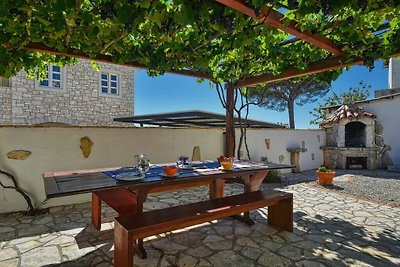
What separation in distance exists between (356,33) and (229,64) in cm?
218

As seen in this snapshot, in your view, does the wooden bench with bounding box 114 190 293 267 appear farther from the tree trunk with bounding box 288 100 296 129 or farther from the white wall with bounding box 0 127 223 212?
the tree trunk with bounding box 288 100 296 129

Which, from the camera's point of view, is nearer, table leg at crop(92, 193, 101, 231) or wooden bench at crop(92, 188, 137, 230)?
wooden bench at crop(92, 188, 137, 230)

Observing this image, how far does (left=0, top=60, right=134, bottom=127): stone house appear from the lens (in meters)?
8.94

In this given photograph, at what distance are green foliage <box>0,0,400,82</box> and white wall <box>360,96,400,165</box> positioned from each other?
7.30 metres

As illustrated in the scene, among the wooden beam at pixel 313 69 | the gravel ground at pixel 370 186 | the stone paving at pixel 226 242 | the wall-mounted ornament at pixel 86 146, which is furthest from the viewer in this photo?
the gravel ground at pixel 370 186

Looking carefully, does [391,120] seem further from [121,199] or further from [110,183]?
[110,183]

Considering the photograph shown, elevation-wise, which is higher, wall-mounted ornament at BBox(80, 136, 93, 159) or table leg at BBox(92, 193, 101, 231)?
wall-mounted ornament at BBox(80, 136, 93, 159)

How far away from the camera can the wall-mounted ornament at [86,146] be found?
450cm

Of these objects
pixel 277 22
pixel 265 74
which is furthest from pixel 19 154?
pixel 265 74

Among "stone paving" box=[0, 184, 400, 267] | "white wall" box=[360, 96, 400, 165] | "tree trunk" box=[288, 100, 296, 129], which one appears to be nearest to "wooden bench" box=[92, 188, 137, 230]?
"stone paving" box=[0, 184, 400, 267]

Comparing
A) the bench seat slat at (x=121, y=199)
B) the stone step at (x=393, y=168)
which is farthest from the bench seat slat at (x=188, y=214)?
the stone step at (x=393, y=168)

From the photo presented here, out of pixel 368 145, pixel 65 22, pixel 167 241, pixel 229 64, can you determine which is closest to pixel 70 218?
pixel 167 241

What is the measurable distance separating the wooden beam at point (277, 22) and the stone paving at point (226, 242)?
2560mm

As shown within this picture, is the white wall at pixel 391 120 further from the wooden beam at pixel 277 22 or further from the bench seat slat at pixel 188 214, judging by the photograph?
the bench seat slat at pixel 188 214
